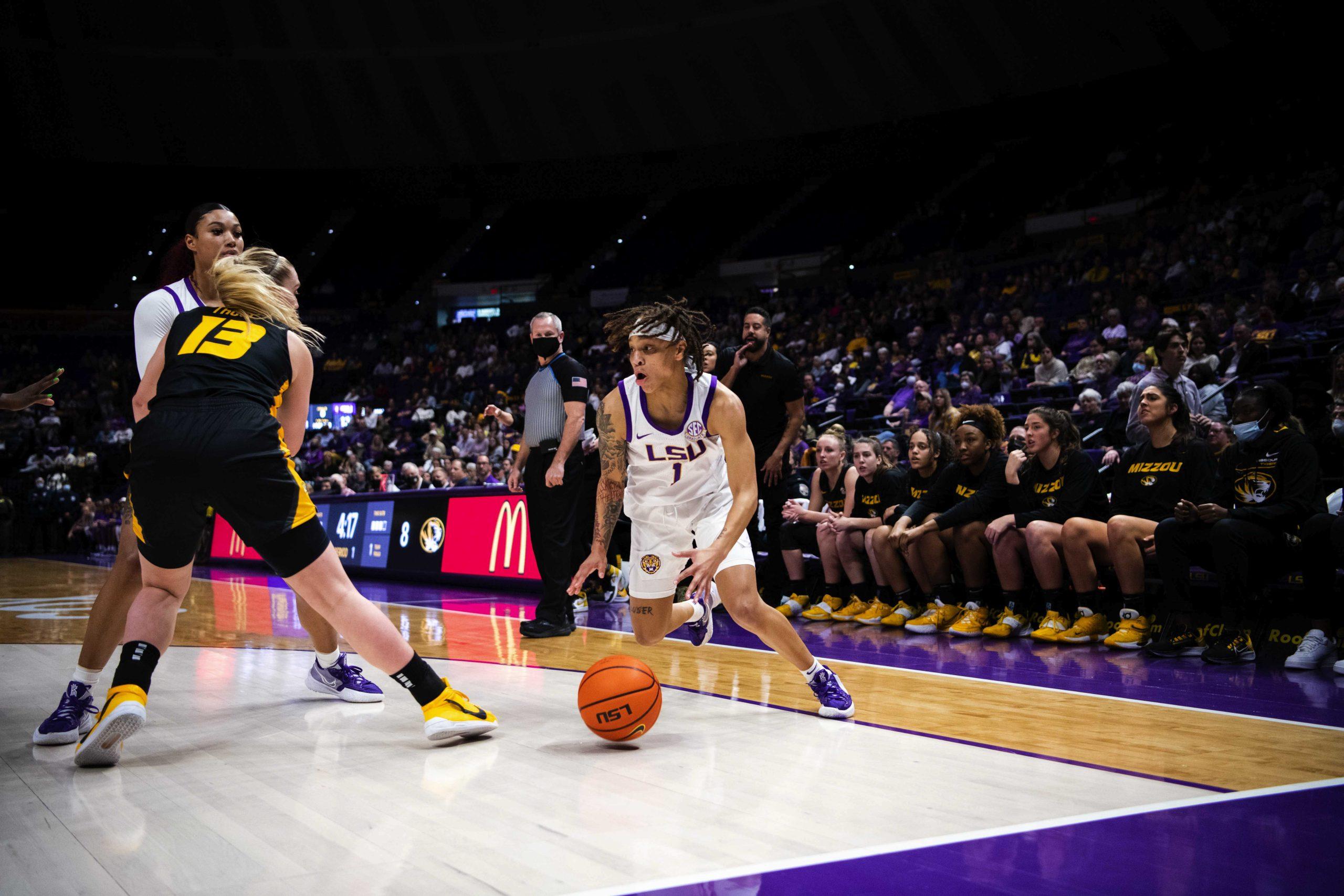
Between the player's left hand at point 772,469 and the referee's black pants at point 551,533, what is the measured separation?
142 cm

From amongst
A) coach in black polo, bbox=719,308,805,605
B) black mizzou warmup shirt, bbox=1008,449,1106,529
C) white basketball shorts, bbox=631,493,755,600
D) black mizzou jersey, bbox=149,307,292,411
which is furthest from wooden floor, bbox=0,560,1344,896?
coach in black polo, bbox=719,308,805,605

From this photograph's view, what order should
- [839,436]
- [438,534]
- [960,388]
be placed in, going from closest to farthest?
1. [839,436]
2. [438,534]
3. [960,388]

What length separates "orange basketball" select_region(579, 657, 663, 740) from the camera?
3744 millimetres

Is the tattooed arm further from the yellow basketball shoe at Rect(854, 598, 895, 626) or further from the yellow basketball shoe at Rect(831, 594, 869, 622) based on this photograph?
the yellow basketball shoe at Rect(831, 594, 869, 622)

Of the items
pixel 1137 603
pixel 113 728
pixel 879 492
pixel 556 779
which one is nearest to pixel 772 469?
pixel 879 492

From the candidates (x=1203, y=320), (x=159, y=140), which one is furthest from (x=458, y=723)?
(x=159, y=140)

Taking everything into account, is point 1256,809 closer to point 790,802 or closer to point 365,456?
point 790,802

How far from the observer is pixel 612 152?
88.5 ft

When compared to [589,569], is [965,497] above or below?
above

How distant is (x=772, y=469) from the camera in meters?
7.50

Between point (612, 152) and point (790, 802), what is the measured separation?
25.6m

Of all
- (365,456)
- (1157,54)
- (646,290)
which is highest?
(1157,54)

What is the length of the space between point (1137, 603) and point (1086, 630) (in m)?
0.38

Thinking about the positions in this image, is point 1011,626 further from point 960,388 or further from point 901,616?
point 960,388
